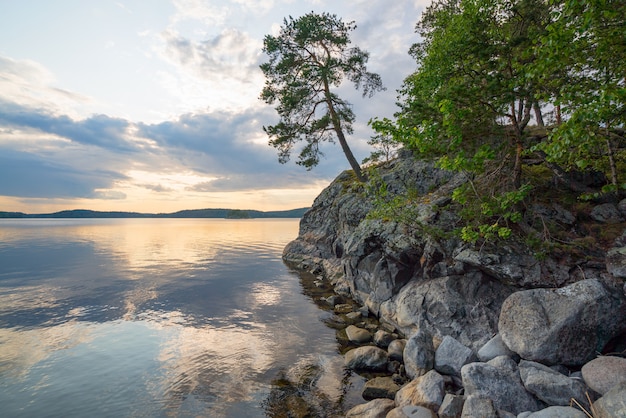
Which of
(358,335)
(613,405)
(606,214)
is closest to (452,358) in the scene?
(613,405)

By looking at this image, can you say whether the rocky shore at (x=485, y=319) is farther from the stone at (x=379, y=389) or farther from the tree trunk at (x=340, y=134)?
the tree trunk at (x=340, y=134)

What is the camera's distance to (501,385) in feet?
26.9

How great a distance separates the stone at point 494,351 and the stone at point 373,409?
3458 millimetres

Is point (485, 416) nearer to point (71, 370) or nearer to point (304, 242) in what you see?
point (71, 370)

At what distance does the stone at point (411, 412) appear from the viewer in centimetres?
812

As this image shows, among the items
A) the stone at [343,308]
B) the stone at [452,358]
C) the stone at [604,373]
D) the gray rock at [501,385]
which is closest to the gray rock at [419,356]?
the stone at [452,358]

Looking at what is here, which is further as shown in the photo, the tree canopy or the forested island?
the tree canopy

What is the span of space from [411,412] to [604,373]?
15.5 feet

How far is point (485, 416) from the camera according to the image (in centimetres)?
730

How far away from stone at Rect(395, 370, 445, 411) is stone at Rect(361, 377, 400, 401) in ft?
2.46

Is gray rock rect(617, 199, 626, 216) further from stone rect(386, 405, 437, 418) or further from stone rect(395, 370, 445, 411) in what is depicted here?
stone rect(386, 405, 437, 418)

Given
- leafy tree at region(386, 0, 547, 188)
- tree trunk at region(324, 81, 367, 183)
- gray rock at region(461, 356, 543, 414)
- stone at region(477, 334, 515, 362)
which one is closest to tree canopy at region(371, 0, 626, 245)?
leafy tree at region(386, 0, 547, 188)

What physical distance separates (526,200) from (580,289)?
6.30m

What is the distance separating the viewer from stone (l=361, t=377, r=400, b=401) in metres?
10.4
